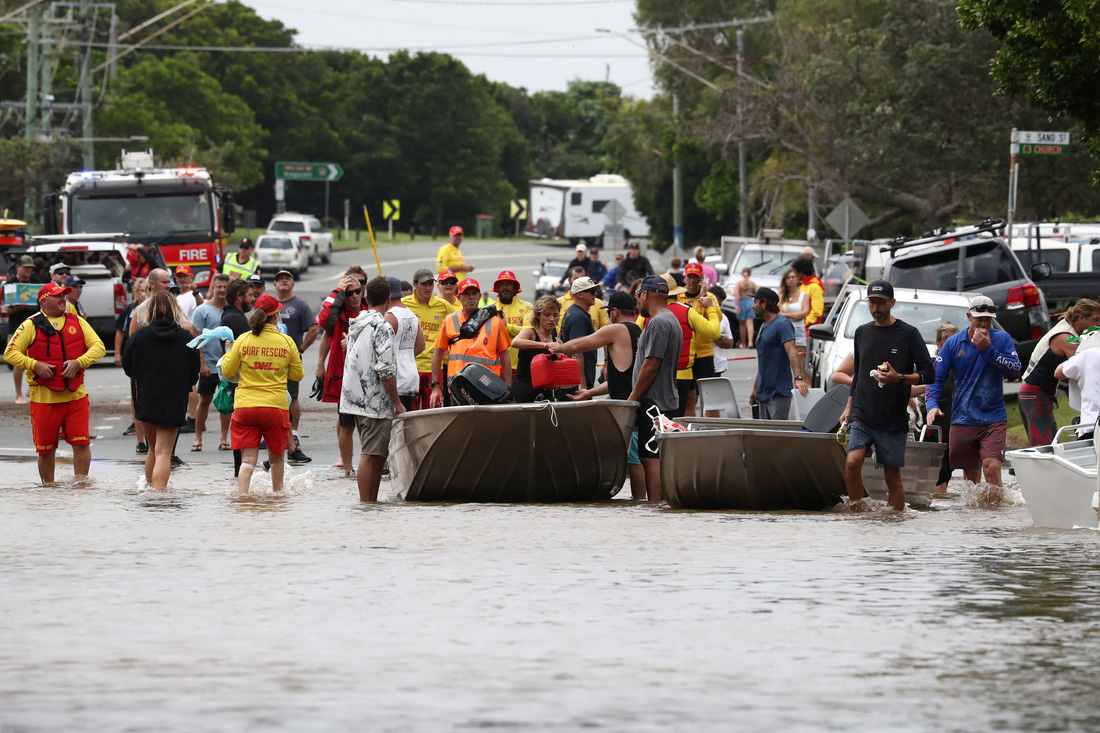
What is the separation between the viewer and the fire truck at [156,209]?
29219mm

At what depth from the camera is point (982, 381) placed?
11953 millimetres

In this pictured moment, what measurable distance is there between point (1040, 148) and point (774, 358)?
9748 mm

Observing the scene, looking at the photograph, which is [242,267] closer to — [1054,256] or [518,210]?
[1054,256]

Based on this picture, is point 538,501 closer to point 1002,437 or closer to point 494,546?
point 494,546

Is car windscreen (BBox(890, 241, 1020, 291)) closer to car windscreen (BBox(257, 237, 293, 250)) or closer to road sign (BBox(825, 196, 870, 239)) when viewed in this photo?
road sign (BBox(825, 196, 870, 239))

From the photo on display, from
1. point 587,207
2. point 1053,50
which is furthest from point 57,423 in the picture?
point 587,207

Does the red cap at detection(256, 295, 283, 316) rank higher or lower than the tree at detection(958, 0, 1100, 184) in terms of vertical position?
lower

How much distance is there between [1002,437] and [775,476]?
2.10 metres

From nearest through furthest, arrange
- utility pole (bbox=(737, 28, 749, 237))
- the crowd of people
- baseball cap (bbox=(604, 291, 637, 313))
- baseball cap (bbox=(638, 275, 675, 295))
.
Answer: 1. the crowd of people
2. baseball cap (bbox=(638, 275, 675, 295))
3. baseball cap (bbox=(604, 291, 637, 313))
4. utility pole (bbox=(737, 28, 749, 237))

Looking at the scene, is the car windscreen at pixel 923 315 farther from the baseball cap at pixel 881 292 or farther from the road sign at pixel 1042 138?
the road sign at pixel 1042 138

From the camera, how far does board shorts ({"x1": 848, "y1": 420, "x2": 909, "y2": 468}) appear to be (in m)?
10.7

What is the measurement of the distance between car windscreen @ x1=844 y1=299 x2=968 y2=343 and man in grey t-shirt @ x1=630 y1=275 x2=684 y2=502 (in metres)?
5.23

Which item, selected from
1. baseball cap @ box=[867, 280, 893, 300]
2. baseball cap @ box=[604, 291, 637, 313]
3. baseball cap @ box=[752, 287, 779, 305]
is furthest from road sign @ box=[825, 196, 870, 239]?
baseball cap @ box=[867, 280, 893, 300]

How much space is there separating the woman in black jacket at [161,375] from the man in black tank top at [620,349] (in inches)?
119
